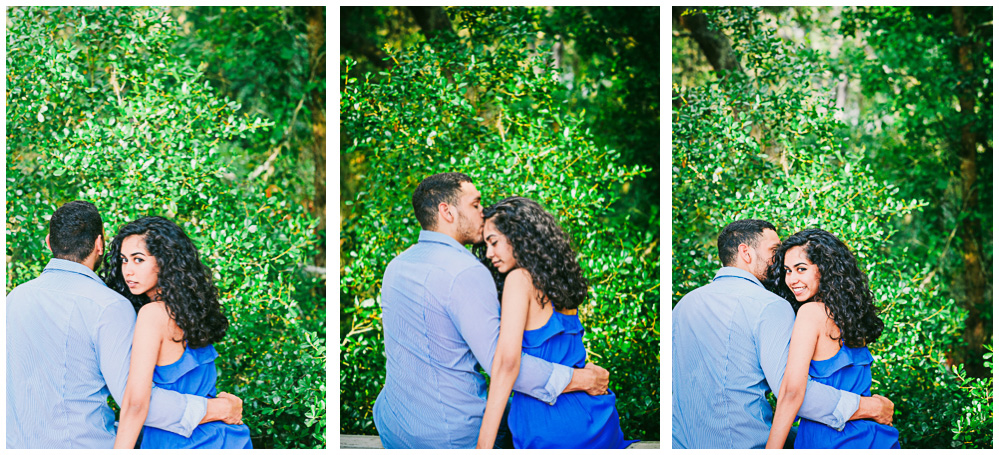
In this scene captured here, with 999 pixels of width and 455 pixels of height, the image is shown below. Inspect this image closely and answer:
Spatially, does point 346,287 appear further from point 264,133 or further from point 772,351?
point 772,351

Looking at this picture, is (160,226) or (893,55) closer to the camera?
(160,226)

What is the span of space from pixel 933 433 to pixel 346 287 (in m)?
3.53

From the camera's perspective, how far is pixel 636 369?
4.50 metres

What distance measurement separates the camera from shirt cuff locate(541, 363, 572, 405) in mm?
3686

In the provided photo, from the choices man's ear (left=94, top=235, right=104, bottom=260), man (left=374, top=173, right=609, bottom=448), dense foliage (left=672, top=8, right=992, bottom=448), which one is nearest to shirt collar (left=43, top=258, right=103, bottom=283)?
man's ear (left=94, top=235, right=104, bottom=260)

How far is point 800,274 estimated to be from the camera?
3.89 meters

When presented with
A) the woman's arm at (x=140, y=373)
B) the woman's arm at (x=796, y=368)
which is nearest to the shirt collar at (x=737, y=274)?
the woman's arm at (x=796, y=368)

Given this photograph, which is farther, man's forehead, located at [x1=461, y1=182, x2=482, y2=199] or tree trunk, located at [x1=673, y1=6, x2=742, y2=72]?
tree trunk, located at [x1=673, y1=6, x2=742, y2=72]

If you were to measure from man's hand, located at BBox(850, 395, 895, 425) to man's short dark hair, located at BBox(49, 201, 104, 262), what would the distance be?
3825 millimetres

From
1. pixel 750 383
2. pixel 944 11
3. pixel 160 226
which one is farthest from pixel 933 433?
pixel 160 226

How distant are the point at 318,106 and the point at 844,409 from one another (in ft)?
12.2

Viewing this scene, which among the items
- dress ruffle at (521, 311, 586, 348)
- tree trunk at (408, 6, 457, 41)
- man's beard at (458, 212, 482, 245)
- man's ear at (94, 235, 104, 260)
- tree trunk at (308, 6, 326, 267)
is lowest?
dress ruffle at (521, 311, 586, 348)

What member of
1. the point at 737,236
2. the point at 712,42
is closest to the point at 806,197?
the point at 737,236

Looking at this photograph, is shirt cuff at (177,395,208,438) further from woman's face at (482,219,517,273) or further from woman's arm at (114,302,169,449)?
woman's face at (482,219,517,273)
